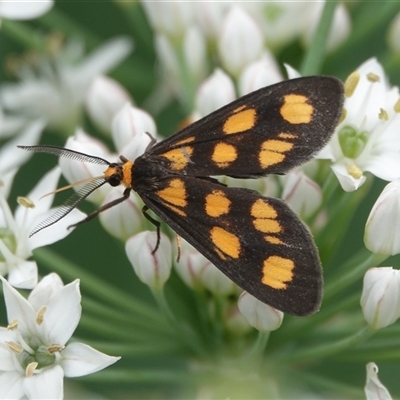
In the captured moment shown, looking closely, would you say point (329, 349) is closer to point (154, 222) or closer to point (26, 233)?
point (154, 222)

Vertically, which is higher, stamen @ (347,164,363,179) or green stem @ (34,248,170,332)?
stamen @ (347,164,363,179)

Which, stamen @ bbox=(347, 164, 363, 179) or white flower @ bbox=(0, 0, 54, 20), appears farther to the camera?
white flower @ bbox=(0, 0, 54, 20)

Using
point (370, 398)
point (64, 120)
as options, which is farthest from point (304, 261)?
point (64, 120)

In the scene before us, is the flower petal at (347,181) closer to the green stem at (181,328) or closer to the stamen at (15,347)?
the green stem at (181,328)

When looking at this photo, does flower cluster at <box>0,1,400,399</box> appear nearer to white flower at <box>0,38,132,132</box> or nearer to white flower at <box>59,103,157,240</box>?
white flower at <box>59,103,157,240</box>

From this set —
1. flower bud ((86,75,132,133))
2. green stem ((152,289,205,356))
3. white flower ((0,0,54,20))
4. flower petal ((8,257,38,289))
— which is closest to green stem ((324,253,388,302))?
green stem ((152,289,205,356))

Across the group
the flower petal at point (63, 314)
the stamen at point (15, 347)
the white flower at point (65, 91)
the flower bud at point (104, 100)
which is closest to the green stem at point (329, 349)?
the flower petal at point (63, 314)

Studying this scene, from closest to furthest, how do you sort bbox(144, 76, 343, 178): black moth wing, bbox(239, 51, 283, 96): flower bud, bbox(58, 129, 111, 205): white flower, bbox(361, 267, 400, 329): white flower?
bbox(361, 267, 400, 329): white flower
bbox(144, 76, 343, 178): black moth wing
bbox(58, 129, 111, 205): white flower
bbox(239, 51, 283, 96): flower bud
